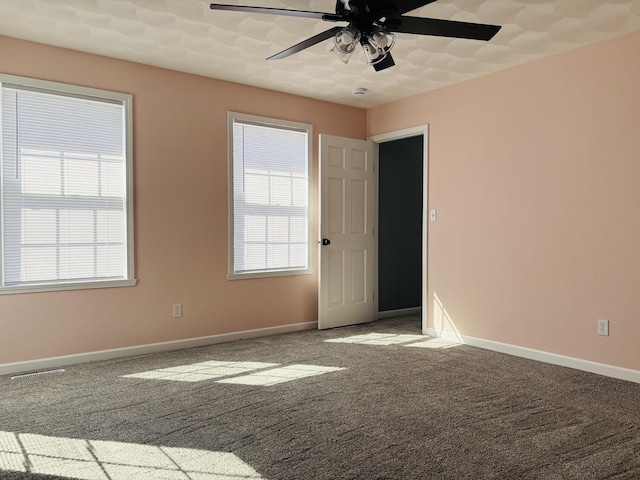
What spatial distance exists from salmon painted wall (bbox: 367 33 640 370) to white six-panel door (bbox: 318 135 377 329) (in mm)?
859

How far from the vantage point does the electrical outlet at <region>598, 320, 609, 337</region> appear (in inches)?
151

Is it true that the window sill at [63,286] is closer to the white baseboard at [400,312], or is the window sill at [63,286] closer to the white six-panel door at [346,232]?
the white six-panel door at [346,232]

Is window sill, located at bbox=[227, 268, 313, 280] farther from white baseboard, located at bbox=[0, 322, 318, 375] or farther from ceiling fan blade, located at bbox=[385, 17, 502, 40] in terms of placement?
ceiling fan blade, located at bbox=[385, 17, 502, 40]

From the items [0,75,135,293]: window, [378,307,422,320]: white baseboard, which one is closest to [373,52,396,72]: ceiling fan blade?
[0,75,135,293]: window

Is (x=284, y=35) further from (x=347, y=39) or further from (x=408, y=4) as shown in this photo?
(x=408, y=4)

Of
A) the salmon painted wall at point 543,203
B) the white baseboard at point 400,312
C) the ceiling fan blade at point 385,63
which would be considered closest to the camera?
the ceiling fan blade at point 385,63

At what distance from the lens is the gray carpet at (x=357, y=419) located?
2367mm

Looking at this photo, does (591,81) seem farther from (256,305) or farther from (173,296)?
(173,296)

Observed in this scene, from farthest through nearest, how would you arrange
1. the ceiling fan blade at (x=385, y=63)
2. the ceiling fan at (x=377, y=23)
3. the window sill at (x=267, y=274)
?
the window sill at (x=267, y=274) → the ceiling fan blade at (x=385, y=63) → the ceiling fan at (x=377, y=23)

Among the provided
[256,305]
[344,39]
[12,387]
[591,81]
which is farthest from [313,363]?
[591,81]

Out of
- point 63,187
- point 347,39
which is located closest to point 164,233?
point 63,187

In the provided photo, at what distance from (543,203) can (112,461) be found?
3.70 metres

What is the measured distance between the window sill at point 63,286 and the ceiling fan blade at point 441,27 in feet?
10.1

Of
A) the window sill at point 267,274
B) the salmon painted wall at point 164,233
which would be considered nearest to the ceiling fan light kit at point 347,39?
the salmon painted wall at point 164,233
